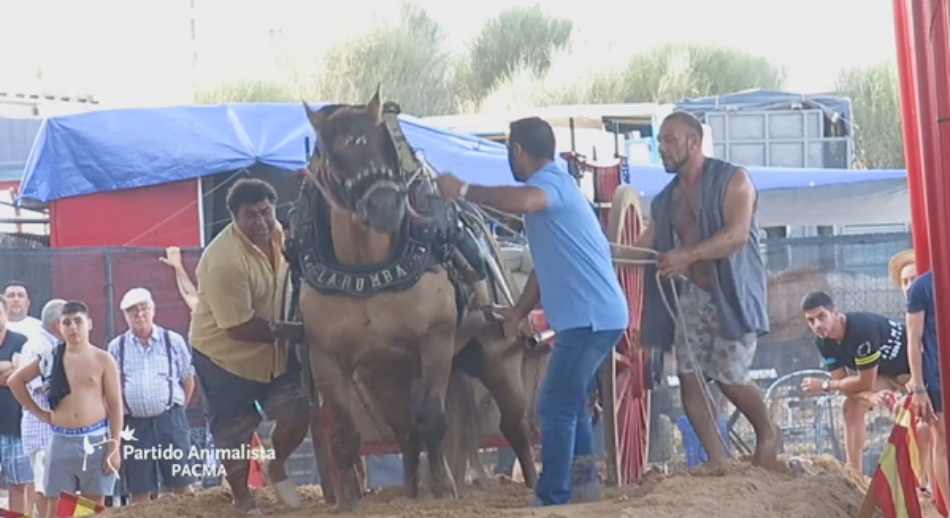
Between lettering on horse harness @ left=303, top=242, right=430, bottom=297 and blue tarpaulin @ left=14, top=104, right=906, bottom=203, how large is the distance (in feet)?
17.8

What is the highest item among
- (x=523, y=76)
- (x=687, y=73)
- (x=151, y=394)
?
(x=687, y=73)

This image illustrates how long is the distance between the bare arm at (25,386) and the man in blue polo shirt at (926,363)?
16.2 feet

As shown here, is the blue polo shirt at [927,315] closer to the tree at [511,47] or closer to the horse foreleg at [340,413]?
the horse foreleg at [340,413]

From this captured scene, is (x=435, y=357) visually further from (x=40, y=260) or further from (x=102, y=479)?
(x=40, y=260)

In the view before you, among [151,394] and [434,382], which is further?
[151,394]

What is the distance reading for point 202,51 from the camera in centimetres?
2673

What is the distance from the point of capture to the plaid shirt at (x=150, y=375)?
9266mm

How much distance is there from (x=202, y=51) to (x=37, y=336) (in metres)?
17.7

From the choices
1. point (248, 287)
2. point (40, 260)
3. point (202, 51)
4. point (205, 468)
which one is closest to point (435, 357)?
point (248, 287)

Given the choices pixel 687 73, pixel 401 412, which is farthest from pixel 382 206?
pixel 687 73

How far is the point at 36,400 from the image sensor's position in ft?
29.7

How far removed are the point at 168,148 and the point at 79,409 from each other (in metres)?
4.36

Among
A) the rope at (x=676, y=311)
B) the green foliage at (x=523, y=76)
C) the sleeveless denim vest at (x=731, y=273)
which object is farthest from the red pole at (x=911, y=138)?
the green foliage at (x=523, y=76)

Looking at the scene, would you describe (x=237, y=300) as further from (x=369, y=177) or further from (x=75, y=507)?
(x=75, y=507)
